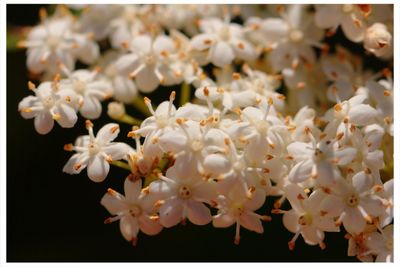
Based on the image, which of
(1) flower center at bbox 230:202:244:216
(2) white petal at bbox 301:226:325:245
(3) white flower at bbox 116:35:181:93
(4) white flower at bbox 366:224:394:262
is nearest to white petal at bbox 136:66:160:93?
(3) white flower at bbox 116:35:181:93

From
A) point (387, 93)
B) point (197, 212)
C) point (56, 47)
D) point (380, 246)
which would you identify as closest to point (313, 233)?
point (380, 246)

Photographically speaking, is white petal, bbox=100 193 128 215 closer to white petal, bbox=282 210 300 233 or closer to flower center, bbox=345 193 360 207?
white petal, bbox=282 210 300 233

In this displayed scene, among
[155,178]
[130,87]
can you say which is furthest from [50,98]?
[155,178]

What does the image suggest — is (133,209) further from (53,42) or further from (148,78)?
(53,42)

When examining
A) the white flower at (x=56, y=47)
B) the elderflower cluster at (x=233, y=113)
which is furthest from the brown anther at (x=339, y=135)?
the white flower at (x=56, y=47)

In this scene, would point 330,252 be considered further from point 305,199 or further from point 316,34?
point 316,34

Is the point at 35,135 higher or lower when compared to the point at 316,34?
lower
